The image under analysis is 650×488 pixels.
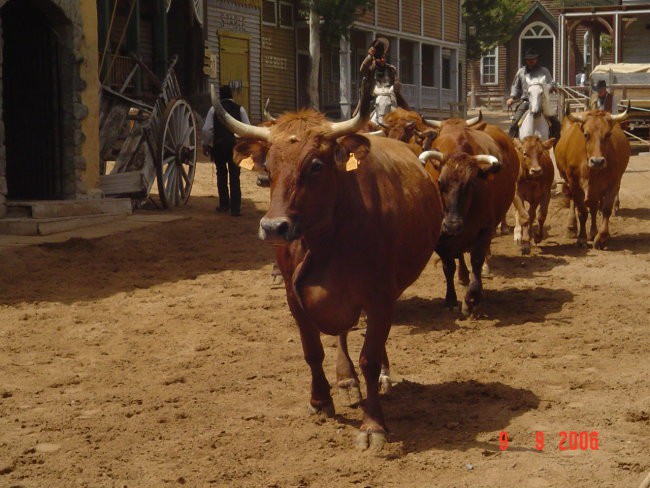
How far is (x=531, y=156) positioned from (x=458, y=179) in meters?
4.36

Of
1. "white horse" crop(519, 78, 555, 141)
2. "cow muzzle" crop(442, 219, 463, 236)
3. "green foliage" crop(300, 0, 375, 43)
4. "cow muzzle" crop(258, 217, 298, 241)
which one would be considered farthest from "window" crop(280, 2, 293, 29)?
"cow muzzle" crop(258, 217, 298, 241)

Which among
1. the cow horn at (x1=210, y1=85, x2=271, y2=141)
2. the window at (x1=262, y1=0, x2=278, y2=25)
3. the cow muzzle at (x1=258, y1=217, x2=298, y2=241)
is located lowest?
the cow muzzle at (x1=258, y1=217, x2=298, y2=241)

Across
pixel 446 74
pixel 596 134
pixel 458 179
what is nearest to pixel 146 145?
pixel 596 134

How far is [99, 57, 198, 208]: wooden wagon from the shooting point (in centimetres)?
1472

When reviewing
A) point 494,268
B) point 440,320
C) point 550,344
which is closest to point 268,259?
point 494,268

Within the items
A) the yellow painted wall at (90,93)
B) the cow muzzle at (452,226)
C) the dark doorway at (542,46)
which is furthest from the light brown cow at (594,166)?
the dark doorway at (542,46)

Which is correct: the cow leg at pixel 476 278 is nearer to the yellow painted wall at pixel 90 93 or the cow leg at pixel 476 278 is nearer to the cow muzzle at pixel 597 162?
the cow muzzle at pixel 597 162

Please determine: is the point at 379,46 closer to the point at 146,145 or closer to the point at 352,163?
the point at 146,145

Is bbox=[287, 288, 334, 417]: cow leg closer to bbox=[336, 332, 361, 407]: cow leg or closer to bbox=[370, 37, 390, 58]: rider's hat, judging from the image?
bbox=[336, 332, 361, 407]: cow leg

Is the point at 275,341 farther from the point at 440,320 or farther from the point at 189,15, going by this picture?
the point at 189,15

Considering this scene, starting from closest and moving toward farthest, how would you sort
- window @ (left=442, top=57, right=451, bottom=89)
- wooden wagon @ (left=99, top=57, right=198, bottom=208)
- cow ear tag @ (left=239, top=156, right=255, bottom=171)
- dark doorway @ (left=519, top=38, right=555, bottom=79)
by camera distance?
1. cow ear tag @ (left=239, top=156, right=255, bottom=171)
2. wooden wagon @ (left=99, top=57, right=198, bottom=208)
3. window @ (left=442, top=57, right=451, bottom=89)
4. dark doorway @ (left=519, top=38, right=555, bottom=79)

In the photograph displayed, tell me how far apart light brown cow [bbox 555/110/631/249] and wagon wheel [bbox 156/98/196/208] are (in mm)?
5937

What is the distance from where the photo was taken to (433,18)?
40906mm

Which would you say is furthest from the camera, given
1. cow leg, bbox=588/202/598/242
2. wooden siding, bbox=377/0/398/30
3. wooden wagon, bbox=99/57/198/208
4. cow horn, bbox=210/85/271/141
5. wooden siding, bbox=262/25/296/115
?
wooden siding, bbox=377/0/398/30
